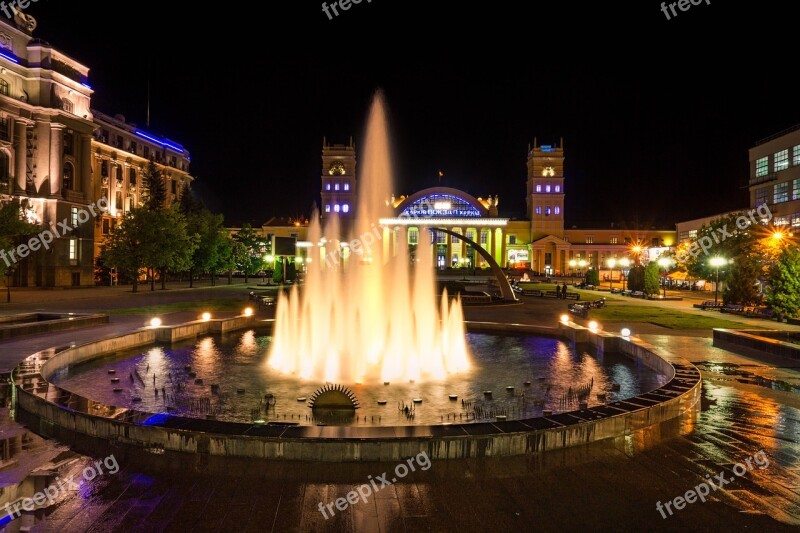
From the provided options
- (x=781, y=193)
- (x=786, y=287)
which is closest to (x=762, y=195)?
(x=781, y=193)

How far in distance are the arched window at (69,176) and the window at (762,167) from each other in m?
63.4

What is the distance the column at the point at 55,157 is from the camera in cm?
4362

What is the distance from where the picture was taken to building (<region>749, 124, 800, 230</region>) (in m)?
46.8

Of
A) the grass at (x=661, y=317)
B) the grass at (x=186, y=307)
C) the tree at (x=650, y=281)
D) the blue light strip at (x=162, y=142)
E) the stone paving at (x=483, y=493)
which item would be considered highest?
the blue light strip at (x=162, y=142)

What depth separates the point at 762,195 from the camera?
52656mm

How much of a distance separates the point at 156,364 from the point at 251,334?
17.7 ft

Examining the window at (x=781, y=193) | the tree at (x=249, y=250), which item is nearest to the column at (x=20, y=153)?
the tree at (x=249, y=250)

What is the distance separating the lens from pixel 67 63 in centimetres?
4538

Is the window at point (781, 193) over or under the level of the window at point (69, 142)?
under

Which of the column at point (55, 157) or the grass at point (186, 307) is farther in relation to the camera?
the column at point (55, 157)

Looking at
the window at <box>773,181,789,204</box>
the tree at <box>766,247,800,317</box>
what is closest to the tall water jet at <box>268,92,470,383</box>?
the tree at <box>766,247,800,317</box>

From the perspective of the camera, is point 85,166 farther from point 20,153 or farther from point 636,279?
point 636,279

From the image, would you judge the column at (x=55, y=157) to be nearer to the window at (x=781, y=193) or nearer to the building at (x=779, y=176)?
the building at (x=779, y=176)

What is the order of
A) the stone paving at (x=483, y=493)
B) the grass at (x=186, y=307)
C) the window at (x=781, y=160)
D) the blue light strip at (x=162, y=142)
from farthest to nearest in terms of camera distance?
the blue light strip at (x=162, y=142) → the window at (x=781, y=160) → the grass at (x=186, y=307) → the stone paving at (x=483, y=493)
